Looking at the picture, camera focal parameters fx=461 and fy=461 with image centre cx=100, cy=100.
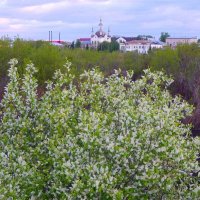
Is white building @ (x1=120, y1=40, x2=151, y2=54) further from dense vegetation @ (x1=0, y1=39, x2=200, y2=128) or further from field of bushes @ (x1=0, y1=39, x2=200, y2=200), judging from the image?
field of bushes @ (x1=0, y1=39, x2=200, y2=200)

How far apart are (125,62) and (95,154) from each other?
33100 mm

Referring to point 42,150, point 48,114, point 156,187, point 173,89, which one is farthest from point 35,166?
point 173,89

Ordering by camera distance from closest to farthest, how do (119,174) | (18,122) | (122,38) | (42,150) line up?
(119,174) < (42,150) < (18,122) < (122,38)

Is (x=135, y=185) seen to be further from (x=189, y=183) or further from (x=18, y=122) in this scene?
(x=18, y=122)

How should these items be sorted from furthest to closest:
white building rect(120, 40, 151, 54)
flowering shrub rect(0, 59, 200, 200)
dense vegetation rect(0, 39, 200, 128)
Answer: white building rect(120, 40, 151, 54), dense vegetation rect(0, 39, 200, 128), flowering shrub rect(0, 59, 200, 200)

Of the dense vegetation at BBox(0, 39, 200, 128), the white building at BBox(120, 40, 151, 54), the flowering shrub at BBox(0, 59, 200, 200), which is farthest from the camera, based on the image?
the white building at BBox(120, 40, 151, 54)

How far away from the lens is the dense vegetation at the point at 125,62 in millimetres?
23297

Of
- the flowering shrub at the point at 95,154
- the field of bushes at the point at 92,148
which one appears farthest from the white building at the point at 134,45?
the flowering shrub at the point at 95,154

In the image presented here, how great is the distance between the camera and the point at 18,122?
6.20m

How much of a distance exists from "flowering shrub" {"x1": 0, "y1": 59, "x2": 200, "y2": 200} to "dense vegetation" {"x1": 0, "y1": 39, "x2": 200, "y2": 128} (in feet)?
34.5

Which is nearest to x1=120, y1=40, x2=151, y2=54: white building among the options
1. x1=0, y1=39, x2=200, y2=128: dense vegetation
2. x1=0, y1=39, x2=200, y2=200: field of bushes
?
x1=0, y1=39, x2=200, y2=128: dense vegetation

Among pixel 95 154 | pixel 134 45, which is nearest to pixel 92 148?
pixel 95 154

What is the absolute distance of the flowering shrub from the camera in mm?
4816

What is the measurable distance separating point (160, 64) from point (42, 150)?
2779 cm
